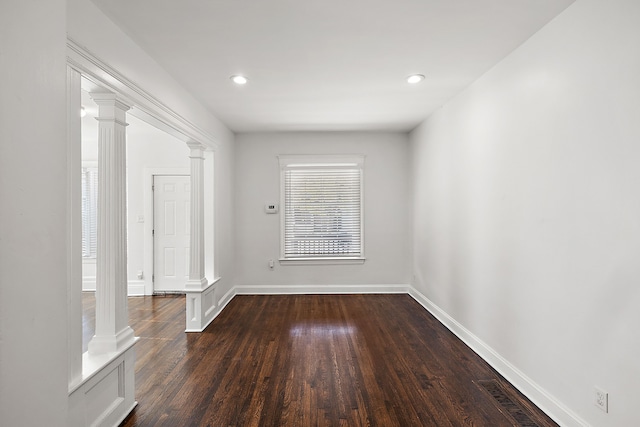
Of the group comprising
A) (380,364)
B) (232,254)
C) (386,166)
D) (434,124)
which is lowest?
(380,364)

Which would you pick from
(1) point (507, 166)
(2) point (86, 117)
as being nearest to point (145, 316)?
(2) point (86, 117)

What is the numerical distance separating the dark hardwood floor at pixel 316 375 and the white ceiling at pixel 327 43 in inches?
104

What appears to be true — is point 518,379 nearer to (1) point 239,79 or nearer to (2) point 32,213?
(2) point 32,213

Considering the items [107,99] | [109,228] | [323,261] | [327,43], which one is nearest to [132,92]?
[107,99]

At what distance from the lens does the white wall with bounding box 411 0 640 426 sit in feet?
5.83

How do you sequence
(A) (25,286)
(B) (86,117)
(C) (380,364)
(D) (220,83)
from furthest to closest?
1. (B) (86,117)
2. (D) (220,83)
3. (C) (380,364)
4. (A) (25,286)

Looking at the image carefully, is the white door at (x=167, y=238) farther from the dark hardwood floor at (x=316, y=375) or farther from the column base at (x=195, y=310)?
the column base at (x=195, y=310)

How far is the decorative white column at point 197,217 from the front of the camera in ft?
13.0

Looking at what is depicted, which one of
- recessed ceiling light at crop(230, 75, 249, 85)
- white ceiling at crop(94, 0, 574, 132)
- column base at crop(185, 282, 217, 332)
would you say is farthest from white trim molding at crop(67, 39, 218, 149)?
column base at crop(185, 282, 217, 332)

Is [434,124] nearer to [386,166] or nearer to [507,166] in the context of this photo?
[386,166]

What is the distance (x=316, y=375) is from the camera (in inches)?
111

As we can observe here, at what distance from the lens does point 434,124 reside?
4.47 m

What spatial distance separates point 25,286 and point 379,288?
5325 mm

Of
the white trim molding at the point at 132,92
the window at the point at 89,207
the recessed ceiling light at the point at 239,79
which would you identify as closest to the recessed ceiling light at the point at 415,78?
the recessed ceiling light at the point at 239,79
